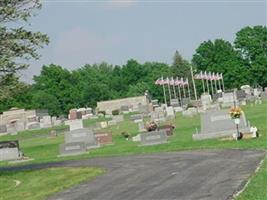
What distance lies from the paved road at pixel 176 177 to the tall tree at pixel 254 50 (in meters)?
96.7

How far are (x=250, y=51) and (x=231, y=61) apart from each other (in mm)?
4146

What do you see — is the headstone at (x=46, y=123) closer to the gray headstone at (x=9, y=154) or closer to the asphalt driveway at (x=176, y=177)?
the gray headstone at (x=9, y=154)

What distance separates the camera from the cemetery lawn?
20.1 m

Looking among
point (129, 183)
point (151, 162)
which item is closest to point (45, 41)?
point (151, 162)

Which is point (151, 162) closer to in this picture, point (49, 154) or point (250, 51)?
point (49, 154)

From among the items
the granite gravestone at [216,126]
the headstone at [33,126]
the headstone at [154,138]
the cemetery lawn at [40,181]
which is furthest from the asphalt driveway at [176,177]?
the headstone at [33,126]

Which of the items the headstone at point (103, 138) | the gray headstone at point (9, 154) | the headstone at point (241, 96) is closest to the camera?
the gray headstone at point (9, 154)

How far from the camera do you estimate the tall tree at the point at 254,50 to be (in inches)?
4742

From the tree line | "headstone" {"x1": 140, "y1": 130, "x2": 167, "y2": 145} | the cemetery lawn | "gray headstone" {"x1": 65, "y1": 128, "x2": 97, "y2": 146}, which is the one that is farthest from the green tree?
the cemetery lawn

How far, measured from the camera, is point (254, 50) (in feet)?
409

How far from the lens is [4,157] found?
3844 cm

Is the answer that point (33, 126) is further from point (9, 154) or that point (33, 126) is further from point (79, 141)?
point (79, 141)

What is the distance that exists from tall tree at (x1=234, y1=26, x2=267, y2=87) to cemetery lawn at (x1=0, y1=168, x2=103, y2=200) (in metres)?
96.5

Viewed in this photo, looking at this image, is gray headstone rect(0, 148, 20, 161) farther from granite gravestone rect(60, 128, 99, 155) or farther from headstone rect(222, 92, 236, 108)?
headstone rect(222, 92, 236, 108)
